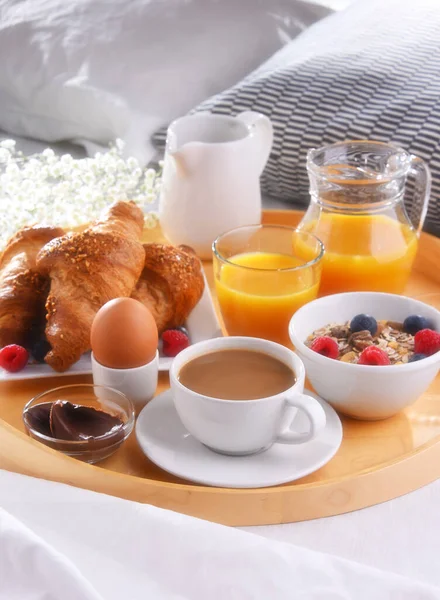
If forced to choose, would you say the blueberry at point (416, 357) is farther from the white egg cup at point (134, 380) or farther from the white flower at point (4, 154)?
the white flower at point (4, 154)

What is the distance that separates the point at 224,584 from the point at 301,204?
1336mm

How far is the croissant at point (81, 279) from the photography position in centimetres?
124

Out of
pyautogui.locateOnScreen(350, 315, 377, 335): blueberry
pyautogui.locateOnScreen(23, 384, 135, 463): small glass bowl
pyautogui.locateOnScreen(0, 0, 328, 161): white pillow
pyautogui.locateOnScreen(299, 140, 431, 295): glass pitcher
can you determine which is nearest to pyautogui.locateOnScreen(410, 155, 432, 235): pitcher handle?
pyautogui.locateOnScreen(299, 140, 431, 295): glass pitcher

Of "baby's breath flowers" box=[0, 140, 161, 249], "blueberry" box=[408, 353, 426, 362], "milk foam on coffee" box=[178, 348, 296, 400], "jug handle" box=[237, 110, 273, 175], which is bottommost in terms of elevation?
"baby's breath flowers" box=[0, 140, 161, 249]

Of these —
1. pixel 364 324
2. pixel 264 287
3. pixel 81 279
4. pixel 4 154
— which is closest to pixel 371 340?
pixel 364 324

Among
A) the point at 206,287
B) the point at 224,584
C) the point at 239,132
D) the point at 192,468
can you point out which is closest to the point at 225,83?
the point at 239,132

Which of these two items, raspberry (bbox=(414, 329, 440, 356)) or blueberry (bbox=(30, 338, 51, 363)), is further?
blueberry (bbox=(30, 338, 51, 363))

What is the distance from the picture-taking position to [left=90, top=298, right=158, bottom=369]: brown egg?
1139mm

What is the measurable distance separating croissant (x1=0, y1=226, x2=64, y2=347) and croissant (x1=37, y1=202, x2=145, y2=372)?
0.04 meters

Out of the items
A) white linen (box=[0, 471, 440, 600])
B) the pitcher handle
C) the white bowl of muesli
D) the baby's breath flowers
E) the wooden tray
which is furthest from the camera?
the baby's breath flowers

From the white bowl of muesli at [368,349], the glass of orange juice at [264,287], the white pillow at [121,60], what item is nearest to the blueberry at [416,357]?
the white bowl of muesli at [368,349]

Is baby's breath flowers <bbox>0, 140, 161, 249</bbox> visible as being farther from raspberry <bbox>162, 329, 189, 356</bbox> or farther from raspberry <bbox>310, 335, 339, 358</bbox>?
raspberry <bbox>310, 335, 339, 358</bbox>

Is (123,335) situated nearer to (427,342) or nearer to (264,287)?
(264,287)

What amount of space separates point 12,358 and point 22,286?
15cm
